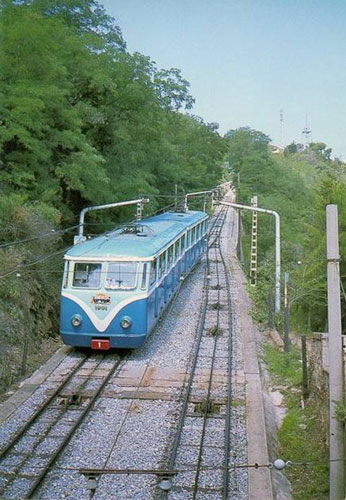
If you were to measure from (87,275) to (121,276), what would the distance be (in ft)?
2.17

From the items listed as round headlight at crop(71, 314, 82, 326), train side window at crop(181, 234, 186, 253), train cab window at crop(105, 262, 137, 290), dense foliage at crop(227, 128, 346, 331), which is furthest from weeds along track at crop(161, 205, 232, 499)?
dense foliage at crop(227, 128, 346, 331)

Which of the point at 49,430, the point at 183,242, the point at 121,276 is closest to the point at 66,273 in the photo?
the point at 121,276

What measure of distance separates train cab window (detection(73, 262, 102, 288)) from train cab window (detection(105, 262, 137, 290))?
21 centimetres

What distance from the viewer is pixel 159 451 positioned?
23.5ft

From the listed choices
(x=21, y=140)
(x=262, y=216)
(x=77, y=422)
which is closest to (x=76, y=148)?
(x=21, y=140)

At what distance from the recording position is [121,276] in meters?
10.9

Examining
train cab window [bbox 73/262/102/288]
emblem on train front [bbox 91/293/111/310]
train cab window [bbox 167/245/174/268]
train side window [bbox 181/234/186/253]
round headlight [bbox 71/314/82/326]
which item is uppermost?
train side window [bbox 181/234/186/253]

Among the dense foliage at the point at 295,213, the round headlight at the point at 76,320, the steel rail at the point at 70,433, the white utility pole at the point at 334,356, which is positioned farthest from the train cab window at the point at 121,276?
the dense foliage at the point at 295,213

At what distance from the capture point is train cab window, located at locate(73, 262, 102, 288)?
427 inches

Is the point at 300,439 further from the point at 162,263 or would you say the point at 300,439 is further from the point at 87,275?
the point at 162,263

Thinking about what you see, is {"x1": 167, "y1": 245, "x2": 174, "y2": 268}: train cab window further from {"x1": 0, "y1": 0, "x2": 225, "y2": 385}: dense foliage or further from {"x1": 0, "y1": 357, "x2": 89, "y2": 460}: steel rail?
{"x1": 0, "y1": 357, "x2": 89, "y2": 460}: steel rail

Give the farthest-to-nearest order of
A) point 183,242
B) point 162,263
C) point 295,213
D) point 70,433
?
point 295,213 < point 183,242 < point 162,263 < point 70,433

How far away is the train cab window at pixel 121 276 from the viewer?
1079 cm

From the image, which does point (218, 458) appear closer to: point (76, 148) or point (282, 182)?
point (76, 148)
